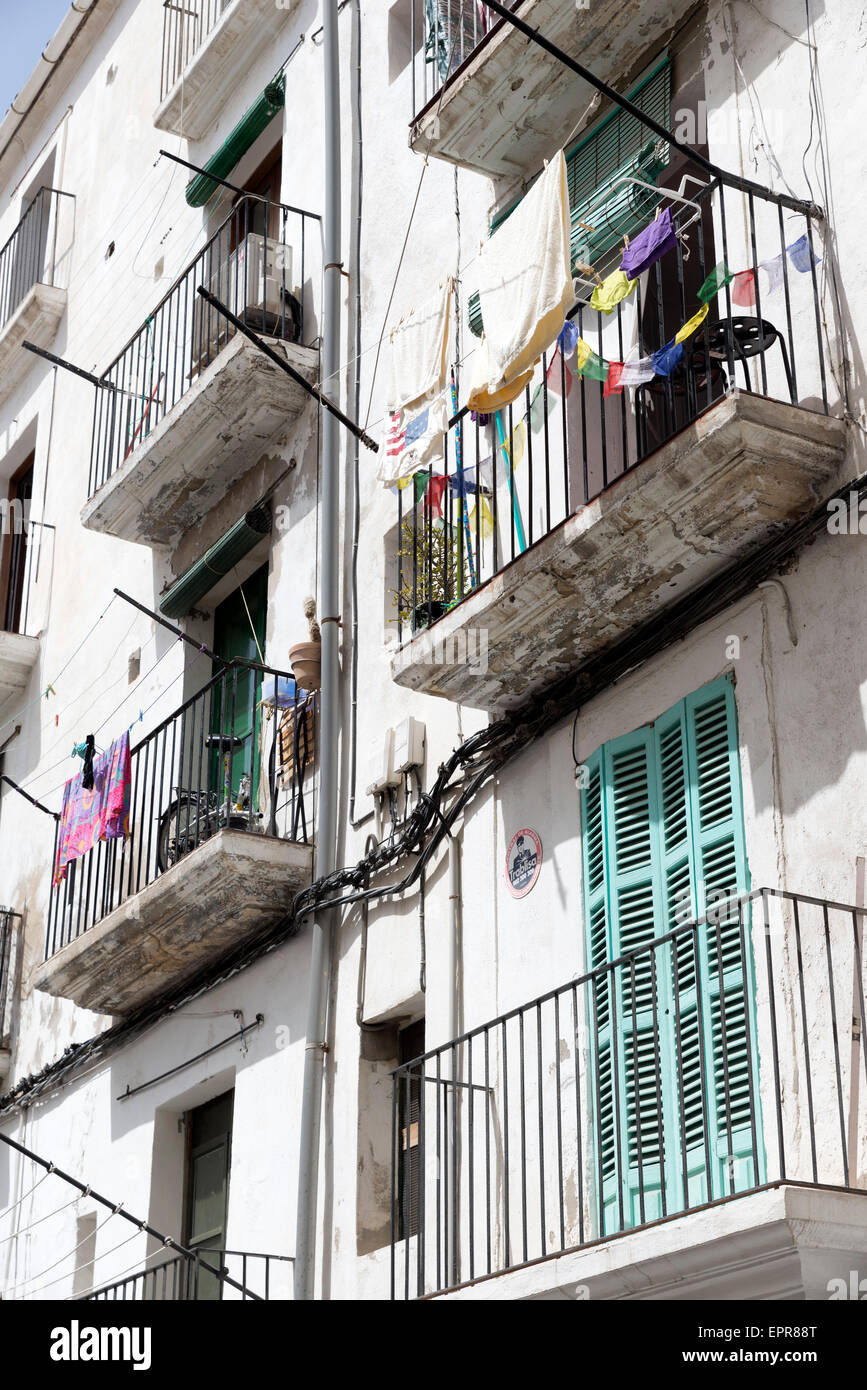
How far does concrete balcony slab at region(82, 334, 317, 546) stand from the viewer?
11914 mm

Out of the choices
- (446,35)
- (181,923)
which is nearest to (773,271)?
(446,35)

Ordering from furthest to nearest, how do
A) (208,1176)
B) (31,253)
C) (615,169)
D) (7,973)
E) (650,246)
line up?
(31,253) < (7,973) < (208,1176) < (615,169) < (650,246)

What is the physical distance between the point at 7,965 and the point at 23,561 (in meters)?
4.37

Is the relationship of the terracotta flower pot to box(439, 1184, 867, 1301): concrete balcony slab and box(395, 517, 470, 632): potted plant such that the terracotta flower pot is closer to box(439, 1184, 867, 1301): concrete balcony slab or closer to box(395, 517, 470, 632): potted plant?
box(395, 517, 470, 632): potted plant

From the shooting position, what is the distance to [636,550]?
815 centimetres

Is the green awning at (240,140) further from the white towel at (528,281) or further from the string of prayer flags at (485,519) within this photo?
the white towel at (528,281)

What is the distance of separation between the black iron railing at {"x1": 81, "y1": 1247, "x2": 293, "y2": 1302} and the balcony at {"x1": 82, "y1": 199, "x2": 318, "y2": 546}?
4939 mm

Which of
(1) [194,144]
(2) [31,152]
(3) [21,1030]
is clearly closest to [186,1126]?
(3) [21,1030]

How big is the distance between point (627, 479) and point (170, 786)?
4960 millimetres

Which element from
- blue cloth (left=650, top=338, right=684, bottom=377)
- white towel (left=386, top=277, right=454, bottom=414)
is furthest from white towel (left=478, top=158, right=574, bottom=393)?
white towel (left=386, top=277, right=454, bottom=414)

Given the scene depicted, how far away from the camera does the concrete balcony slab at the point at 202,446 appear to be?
1191 centimetres

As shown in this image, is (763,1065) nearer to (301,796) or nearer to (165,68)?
(301,796)

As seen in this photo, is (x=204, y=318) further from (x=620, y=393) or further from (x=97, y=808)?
(x=620, y=393)
